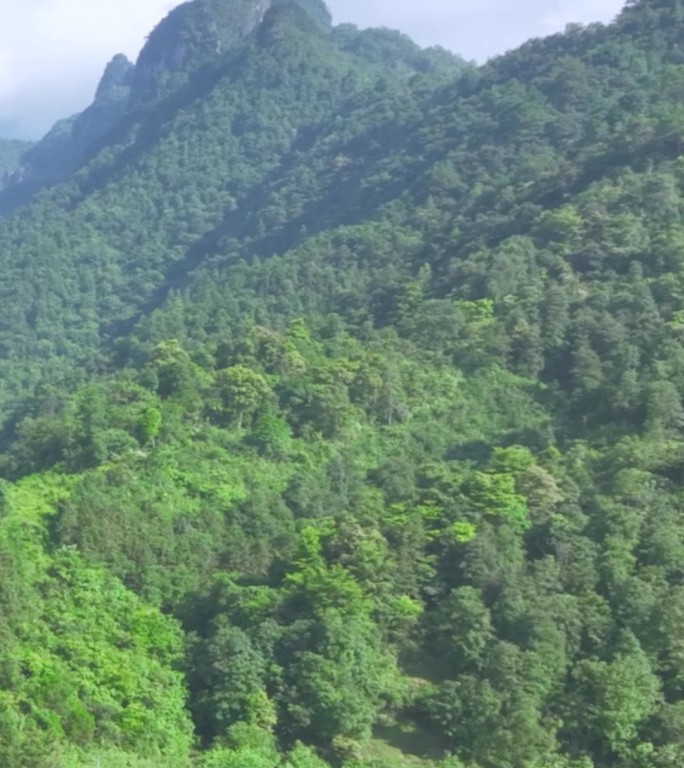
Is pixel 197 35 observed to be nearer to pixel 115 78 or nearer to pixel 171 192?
pixel 171 192

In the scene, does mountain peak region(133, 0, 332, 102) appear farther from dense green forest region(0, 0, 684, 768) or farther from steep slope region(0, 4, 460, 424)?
dense green forest region(0, 0, 684, 768)

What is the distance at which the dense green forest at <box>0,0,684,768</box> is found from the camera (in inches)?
877

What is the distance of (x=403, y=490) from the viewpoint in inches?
1155

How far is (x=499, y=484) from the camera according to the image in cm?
2816

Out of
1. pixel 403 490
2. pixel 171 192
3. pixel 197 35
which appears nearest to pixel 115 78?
pixel 197 35

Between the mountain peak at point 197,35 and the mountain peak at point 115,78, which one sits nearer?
Result: the mountain peak at point 197,35

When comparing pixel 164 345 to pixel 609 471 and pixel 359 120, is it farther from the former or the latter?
pixel 359 120

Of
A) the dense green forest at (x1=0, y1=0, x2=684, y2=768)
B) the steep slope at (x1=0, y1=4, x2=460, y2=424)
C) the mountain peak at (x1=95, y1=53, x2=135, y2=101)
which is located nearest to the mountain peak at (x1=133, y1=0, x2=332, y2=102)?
the steep slope at (x1=0, y1=4, x2=460, y2=424)

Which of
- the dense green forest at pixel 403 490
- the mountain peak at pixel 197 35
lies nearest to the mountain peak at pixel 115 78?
the mountain peak at pixel 197 35

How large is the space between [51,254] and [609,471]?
5771 cm

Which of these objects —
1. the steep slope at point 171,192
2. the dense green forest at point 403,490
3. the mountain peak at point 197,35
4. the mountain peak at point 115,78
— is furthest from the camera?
the mountain peak at point 115,78

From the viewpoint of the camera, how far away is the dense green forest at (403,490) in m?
22.3

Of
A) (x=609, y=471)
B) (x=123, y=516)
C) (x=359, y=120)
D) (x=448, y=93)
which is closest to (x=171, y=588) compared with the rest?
(x=123, y=516)

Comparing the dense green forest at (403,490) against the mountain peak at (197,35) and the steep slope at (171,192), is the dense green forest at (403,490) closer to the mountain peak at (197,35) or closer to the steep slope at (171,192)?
the steep slope at (171,192)
